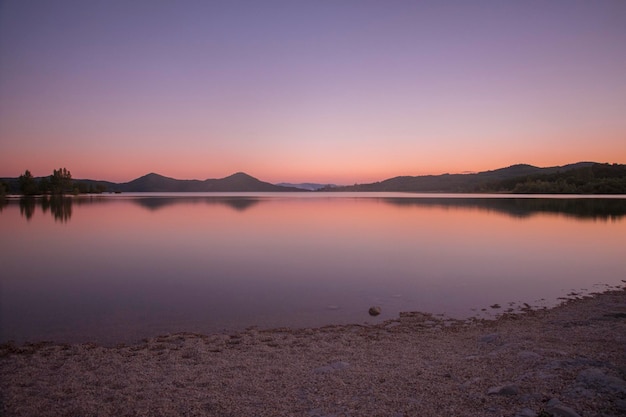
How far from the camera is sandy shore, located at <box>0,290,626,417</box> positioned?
5.20 meters

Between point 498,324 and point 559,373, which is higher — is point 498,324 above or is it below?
below

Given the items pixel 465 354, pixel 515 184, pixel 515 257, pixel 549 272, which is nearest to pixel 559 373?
pixel 465 354

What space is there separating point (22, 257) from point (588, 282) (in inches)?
1026

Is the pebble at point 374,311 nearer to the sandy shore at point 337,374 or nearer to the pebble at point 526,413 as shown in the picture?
the sandy shore at point 337,374

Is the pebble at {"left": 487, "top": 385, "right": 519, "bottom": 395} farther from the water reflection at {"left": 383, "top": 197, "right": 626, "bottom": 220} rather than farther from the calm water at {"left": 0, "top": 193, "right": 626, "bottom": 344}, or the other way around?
the water reflection at {"left": 383, "top": 197, "right": 626, "bottom": 220}

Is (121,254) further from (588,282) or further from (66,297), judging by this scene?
(588,282)

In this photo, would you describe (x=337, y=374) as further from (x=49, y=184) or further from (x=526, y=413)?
(x=49, y=184)

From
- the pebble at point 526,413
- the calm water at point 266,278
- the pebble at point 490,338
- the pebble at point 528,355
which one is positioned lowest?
the calm water at point 266,278

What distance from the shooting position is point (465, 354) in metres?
7.30

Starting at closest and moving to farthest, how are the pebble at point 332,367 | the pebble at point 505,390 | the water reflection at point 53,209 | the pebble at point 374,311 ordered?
the pebble at point 505,390 → the pebble at point 332,367 → the pebble at point 374,311 → the water reflection at point 53,209

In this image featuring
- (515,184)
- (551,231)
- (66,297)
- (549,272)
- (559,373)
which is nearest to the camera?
(559,373)

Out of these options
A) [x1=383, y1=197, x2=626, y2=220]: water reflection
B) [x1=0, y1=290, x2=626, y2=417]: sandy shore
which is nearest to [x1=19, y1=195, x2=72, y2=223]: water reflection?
[x1=0, y1=290, x2=626, y2=417]: sandy shore

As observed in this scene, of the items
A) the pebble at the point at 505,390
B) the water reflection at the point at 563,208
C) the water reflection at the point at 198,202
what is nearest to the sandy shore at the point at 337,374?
the pebble at the point at 505,390

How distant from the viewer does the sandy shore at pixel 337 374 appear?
17.1 ft
